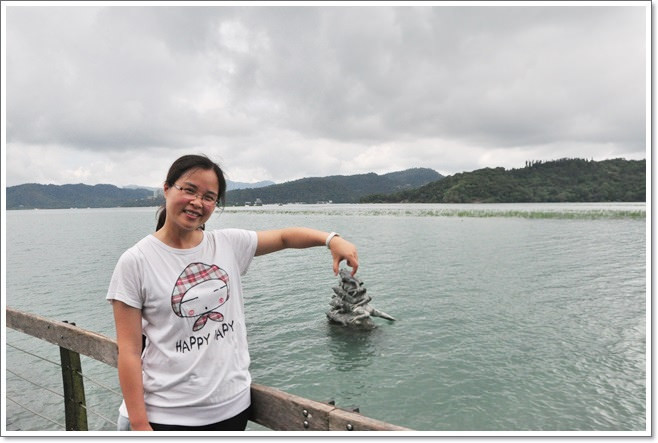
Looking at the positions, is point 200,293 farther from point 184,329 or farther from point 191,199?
point 191,199

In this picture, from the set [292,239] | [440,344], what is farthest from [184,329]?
[440,344]

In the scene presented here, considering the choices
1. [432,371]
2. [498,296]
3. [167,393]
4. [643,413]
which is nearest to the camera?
[167,393]

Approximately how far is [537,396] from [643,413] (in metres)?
2.25

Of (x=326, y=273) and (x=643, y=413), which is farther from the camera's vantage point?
(x=326, y=273)

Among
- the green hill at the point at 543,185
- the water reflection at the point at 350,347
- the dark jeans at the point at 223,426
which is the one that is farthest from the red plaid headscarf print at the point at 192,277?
the green hill at the point at 543,185

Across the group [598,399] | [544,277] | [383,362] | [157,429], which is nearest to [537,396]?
[598,399]

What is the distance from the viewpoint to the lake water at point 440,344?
33.3 feet

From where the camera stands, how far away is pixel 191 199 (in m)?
2.54

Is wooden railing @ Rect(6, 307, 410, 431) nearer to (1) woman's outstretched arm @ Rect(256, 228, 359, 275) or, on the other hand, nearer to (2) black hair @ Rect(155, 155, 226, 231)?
(1) woman's outstretched arm @ Rect(256, 228, 359, 275)

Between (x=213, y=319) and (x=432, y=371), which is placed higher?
(x=213, y=319)

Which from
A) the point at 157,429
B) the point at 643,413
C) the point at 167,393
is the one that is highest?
the point at 167,393

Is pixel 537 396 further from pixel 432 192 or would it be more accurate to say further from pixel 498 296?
pixel 432 192

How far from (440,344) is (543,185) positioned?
5479 inches

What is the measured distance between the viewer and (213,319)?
101 inches
